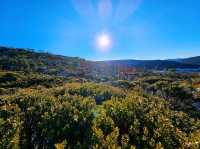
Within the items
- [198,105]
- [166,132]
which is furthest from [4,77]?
[166,132]

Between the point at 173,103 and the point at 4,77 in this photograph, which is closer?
the point at 173,103

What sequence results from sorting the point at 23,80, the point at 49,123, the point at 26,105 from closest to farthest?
1. the point at 49,123
2. the point at 26,105
3. the point at 23,80

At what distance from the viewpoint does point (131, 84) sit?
166 metres

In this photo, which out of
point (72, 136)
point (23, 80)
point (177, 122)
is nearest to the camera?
point (72, 136)

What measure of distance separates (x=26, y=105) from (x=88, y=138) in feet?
92.8

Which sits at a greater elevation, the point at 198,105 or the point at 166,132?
the point at 166,132

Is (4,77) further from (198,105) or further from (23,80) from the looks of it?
(198,105)

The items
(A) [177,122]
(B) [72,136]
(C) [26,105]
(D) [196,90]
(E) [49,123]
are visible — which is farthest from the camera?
(D) [196,90]

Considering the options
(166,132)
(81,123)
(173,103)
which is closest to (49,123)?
(81,123)

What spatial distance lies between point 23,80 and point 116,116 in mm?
113307

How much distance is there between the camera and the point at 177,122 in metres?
58.1

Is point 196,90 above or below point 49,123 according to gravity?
below

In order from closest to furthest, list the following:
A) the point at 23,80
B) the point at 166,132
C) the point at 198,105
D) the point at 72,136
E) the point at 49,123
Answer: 1. the point at 166,132
2. the point at 72,136
3. the point at 49,123
4. the point at 198,105
5. the point at 23,80

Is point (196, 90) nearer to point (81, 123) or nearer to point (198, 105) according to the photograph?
point (198, 105)
